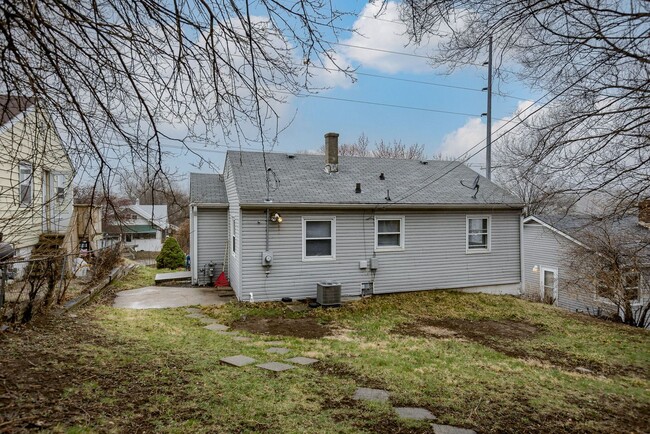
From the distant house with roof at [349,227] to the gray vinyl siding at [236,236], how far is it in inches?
1.2

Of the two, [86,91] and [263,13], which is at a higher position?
[263,13]

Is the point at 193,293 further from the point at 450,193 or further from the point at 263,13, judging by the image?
the point at 263,13

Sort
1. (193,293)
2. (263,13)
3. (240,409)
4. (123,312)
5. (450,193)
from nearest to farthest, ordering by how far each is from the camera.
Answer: (263,13)
(240,409)
(123,312)
(193,293)
(450,193)

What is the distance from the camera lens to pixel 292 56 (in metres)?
3.76

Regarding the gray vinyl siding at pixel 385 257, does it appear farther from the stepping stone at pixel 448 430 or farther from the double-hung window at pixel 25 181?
the stepping stone at pixel 448 430

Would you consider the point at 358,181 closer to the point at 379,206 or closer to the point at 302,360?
the point at 379,206

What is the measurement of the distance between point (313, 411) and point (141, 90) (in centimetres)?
343

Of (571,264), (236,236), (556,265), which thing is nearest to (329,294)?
(236,236)

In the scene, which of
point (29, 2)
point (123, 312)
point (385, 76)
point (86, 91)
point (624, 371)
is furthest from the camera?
point (123, 312)

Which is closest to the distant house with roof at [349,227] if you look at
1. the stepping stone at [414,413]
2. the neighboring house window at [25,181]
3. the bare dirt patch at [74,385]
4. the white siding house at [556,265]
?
the white siding house at [556,265]

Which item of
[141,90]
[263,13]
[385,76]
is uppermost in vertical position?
[385,76]

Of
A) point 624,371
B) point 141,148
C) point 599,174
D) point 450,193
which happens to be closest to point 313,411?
point 141,148

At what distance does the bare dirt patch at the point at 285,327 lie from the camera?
8.24 meters

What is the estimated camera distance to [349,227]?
1182 cm
